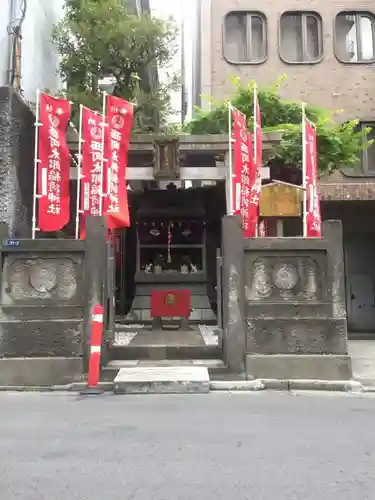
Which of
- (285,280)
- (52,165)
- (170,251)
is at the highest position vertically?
(52,165)

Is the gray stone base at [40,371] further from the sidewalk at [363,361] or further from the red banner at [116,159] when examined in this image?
the sidewalk at [363,361]

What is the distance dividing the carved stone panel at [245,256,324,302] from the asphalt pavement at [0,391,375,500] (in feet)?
7.23

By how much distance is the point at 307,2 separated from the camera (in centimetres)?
1919

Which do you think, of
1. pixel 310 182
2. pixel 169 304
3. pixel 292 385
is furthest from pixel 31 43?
pixel 292 385

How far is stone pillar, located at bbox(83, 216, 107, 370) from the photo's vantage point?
31.4ft

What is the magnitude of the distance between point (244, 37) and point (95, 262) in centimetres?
1269

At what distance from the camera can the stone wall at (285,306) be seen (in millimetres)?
9453

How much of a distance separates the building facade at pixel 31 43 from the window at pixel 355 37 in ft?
31.0

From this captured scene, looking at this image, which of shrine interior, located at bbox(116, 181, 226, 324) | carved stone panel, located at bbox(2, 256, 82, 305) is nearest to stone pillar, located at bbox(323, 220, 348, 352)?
carved stone panel, located at bbox(2, 256, 82, 305)

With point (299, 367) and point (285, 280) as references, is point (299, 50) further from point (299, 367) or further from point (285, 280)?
point (299, 367)

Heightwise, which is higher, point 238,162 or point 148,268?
point 238,162

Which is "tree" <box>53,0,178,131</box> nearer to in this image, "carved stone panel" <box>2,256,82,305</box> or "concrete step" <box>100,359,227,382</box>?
"carved stone panel" <box>2,256,82,305</box>

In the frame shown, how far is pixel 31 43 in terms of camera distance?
590 inches

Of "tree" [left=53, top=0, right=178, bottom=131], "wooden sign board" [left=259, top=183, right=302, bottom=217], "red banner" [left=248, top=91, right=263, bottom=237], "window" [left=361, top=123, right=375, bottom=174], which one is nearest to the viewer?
"red banner" [left=248, top=91, right=263, bottom=237]
